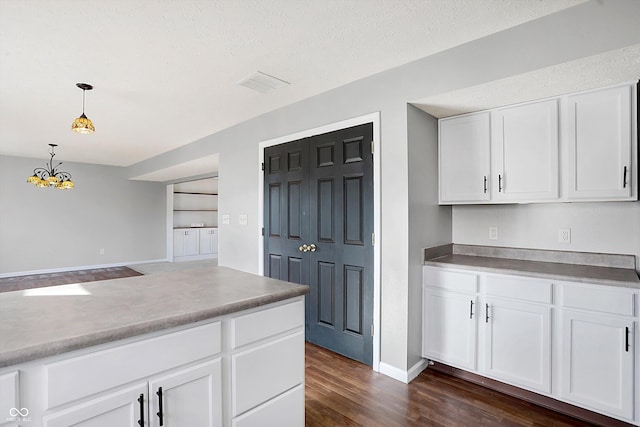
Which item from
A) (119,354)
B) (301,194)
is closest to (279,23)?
(301,194)

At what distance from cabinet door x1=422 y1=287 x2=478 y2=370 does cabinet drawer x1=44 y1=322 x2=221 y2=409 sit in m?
1.87

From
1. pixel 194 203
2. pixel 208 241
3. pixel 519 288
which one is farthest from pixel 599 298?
pixel 194 203

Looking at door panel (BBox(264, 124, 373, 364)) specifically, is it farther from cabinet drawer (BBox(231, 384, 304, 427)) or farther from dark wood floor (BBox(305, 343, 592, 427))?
cabinet drawer (BBox(231, 384, 304, 427))

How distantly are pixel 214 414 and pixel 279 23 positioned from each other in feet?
6.94

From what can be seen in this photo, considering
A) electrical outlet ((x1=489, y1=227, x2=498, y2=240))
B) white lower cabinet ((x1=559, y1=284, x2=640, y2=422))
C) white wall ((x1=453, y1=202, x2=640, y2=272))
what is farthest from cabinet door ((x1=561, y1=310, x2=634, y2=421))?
electrical outlet ((x1=489, y1=227, x2=498, y2=240))

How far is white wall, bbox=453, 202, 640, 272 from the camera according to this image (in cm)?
231

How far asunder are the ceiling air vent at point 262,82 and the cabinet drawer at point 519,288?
7.67 ft

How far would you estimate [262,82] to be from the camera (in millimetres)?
2848

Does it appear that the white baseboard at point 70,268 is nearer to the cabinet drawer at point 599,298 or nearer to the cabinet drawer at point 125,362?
the cabinet drawer at point 125,362

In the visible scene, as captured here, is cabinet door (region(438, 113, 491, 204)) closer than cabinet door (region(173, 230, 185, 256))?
Yes

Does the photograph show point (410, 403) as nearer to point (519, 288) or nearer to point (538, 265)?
point (519, 288)

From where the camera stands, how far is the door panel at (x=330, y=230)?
2.77 m

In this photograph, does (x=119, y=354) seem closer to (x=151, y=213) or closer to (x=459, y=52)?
(x=459, y=52)

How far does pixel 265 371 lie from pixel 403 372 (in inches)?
55.8
